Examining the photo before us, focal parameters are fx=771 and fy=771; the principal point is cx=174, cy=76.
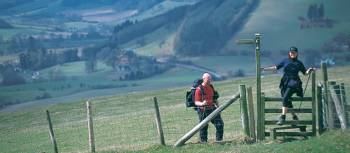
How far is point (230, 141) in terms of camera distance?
23.3 meters

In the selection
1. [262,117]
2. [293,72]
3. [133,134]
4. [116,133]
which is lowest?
[116,133]

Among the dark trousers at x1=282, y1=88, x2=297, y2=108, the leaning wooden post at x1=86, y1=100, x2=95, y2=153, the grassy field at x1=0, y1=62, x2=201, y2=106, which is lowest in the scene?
the grassy field at x1=0, y1=62, x2=201, y2=106

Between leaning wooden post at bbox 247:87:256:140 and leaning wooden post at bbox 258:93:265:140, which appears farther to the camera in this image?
leaning wooden post at bbox 247:87:256:140

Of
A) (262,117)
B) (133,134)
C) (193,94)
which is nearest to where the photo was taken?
(262,117)

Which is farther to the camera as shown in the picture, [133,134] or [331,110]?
[133,134]

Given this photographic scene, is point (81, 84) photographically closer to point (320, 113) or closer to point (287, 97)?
point (287, 97)

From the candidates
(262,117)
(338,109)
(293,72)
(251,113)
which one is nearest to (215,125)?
(251,113)

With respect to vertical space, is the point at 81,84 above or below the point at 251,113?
below

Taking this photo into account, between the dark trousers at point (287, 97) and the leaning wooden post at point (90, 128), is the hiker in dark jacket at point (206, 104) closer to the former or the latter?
the dark trousers at point (287, 97)

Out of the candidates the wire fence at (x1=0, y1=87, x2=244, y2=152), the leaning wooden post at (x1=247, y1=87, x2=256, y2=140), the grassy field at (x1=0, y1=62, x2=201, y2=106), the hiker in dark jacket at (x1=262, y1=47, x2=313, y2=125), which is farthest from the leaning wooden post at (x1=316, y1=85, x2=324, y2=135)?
the grassy field at (x1=0, y1=62, x2=201, y2=106)

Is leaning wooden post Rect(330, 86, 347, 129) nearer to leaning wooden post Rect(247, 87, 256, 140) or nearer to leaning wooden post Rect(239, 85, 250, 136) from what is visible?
leaning wooden post Rect(247, 87, 256, 140)

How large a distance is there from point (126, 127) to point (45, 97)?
10613 centimetres

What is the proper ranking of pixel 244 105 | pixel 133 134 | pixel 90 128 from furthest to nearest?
pixel 133 134 → pixel 90 128 → pixel 244 105

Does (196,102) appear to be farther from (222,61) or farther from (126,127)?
(222,61)
